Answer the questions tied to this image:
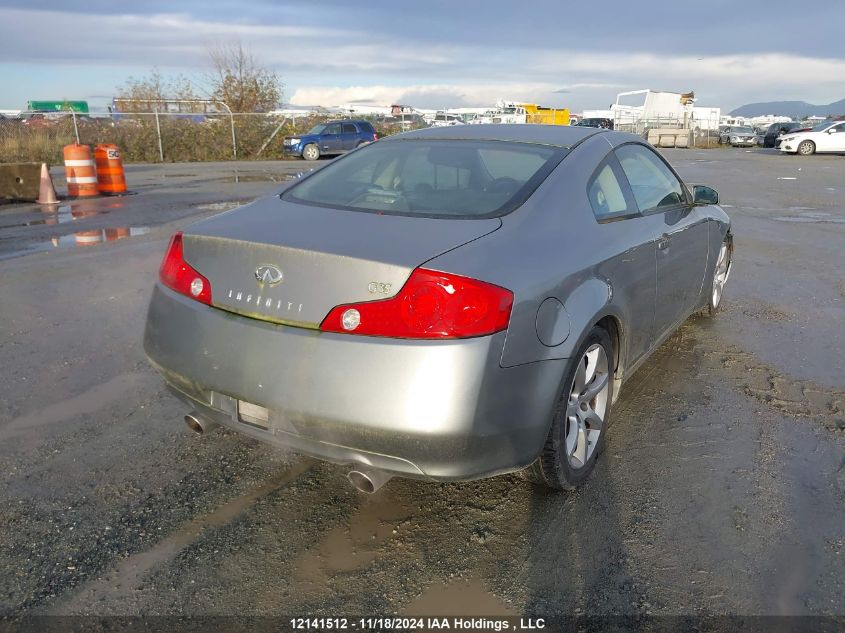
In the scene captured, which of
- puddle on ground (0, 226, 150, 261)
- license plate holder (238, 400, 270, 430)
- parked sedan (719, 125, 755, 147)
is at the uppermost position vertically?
parked sedan (719, 125, 755, 147)

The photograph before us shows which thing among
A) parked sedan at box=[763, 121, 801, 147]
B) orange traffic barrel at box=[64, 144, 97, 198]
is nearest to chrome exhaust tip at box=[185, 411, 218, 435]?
orange traffic barrel at box=[64, 144, 97, 198]

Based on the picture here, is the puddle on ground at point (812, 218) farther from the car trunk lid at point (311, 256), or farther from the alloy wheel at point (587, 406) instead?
the car trunk lid at point (311, 256)

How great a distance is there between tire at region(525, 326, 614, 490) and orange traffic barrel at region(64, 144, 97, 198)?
13102 millimetres

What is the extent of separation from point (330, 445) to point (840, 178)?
73.1ft

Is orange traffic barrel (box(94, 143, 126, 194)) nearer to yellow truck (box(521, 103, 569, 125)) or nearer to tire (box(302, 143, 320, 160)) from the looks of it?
tire (box(302, 143, 320, 160))

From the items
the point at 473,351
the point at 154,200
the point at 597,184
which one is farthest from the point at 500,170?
the point at 154,200

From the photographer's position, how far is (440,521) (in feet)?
9.30

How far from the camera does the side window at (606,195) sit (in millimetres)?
3273

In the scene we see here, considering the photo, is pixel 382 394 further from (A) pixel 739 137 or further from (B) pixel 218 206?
(A) pixel 739 137

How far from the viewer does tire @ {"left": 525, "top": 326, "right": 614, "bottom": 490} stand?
280 centimetres

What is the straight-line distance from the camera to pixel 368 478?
251 centimetres

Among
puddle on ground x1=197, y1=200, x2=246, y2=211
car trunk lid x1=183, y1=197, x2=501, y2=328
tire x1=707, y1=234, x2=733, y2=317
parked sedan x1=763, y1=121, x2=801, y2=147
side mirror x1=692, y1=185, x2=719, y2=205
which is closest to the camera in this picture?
car trunk lid x1=183, y1=197, x2=501, y2=328

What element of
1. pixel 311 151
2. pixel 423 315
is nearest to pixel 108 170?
pixel 311 151

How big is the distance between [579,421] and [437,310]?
1.10 metres
